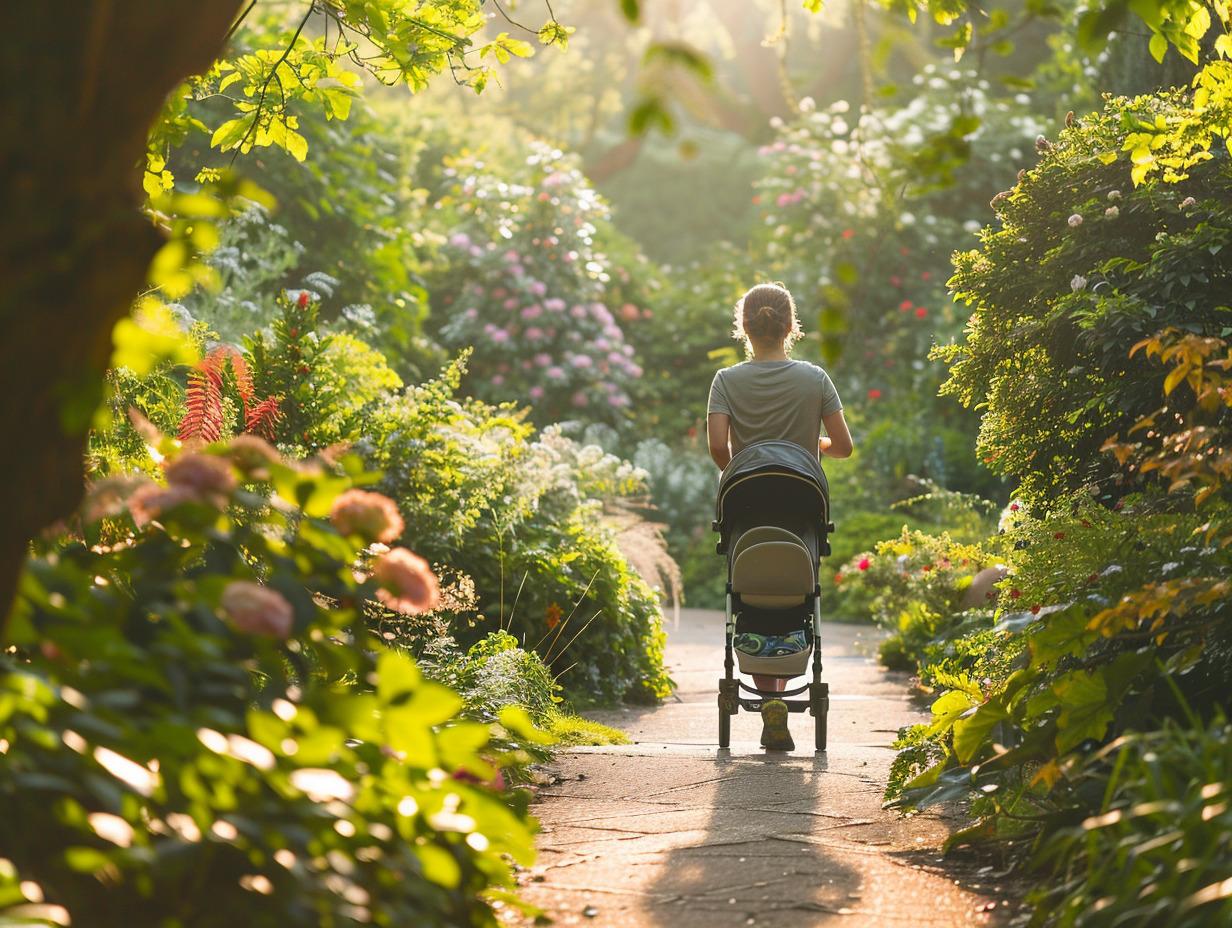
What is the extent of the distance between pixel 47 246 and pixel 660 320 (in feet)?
40.6

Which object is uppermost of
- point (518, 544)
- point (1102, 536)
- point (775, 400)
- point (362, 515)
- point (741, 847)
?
point (775, 400)

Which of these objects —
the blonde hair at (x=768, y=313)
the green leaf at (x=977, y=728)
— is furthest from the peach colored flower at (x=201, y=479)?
the blonde hair at (x=768, y=313)

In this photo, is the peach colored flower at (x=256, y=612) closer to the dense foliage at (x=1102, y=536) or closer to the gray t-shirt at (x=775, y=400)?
the dense foliage at (x=1102, y=536)

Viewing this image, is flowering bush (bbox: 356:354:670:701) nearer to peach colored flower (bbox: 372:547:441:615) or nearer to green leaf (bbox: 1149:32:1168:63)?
peach colored flower (bbox: 372:547:441:615)

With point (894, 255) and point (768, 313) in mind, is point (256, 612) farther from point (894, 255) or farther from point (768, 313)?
point (894, 255)

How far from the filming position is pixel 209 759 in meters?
1.51

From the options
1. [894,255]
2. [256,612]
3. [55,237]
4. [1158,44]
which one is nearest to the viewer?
[55,237]

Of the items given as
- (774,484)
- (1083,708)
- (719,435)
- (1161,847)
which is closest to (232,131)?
(719,435)

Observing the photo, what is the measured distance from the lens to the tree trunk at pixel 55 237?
4.69 ft

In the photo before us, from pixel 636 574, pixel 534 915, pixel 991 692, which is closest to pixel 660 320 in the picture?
pixel 636 574

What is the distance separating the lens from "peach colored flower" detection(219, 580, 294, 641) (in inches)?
62.3

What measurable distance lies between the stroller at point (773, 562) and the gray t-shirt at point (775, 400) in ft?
0.52

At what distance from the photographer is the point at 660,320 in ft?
44.9

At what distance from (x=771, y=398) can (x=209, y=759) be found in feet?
11.0
